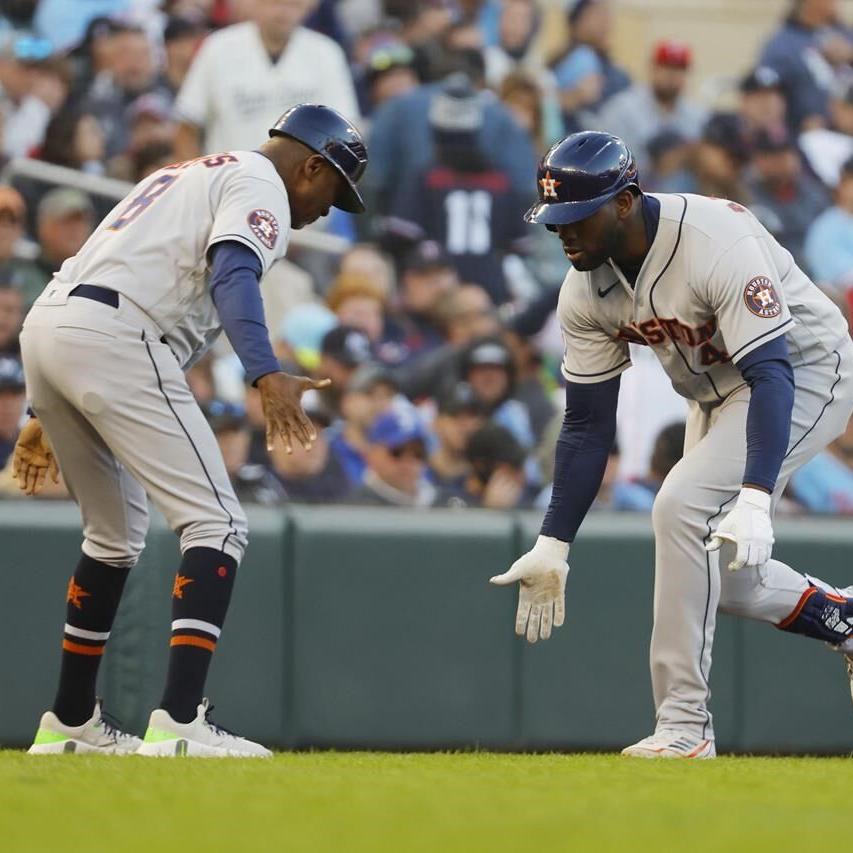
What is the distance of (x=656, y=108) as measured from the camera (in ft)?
29.6

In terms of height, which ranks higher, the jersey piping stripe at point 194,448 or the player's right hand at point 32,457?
the jersey piping stripe at point 194,448

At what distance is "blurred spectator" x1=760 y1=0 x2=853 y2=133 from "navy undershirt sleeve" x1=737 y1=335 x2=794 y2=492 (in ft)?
19.0

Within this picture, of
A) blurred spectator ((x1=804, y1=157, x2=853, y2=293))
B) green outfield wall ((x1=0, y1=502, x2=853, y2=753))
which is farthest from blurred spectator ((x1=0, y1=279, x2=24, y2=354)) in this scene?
blurred spectator ((x1=804, y1=157, x2=853, y2=293))

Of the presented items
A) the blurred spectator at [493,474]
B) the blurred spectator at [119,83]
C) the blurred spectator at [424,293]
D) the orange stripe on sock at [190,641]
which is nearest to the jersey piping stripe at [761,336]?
the orange stripe on sock at [190,641]

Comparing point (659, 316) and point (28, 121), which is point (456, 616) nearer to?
point (659, 316)

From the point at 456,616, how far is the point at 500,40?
426cm

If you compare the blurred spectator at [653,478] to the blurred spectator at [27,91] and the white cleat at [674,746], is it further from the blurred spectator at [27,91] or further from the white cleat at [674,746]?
the blurred spectator at [27,91]

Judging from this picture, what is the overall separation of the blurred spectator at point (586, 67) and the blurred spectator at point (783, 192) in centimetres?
89

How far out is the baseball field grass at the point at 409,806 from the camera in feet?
7.48

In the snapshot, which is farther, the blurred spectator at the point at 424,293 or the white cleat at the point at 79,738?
the blurred spectator at the point at 424,293

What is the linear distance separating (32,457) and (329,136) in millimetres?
1168

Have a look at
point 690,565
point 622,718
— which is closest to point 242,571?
point 622,718

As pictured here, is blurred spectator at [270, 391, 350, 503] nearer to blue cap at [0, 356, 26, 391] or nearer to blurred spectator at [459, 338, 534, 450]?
blurred spectator at [459, 338, 534, 450]

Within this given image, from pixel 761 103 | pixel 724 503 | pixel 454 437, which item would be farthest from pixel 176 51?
pixel 724 503
